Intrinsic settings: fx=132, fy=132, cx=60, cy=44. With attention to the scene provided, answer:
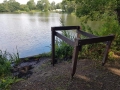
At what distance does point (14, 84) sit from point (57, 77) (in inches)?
35.8

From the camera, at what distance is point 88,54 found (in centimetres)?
411

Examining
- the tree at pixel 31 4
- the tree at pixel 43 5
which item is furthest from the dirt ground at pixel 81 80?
the tree at pixel 31 4

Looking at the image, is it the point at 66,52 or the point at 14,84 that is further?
the point at 66,52

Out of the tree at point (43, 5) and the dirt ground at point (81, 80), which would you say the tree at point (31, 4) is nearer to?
the tree at point (43, 5)

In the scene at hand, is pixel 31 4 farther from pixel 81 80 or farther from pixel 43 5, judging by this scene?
pixel 81 80

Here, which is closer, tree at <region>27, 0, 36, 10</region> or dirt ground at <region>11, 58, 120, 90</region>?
dirt ground at <region>11, 58, 120, 90</region>

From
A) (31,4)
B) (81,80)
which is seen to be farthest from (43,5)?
(81,80)

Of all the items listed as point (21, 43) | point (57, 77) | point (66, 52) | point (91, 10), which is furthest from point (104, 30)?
point (21, 43)

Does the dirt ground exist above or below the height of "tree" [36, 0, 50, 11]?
below

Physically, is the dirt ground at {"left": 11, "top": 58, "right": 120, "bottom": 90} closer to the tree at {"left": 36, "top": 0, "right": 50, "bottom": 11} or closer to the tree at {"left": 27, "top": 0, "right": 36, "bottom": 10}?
the tree at {"left": 36, "top": 0, "right": 50, "bottom": 11}

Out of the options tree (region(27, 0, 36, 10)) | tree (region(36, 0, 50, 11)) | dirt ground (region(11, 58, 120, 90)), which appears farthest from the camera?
tree (region(27, 0, 36, 10))

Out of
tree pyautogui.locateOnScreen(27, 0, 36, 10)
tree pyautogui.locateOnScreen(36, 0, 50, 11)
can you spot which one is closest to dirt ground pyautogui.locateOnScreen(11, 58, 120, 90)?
tree pyautogui.locateOnScreen(36, 0, 50, 11)

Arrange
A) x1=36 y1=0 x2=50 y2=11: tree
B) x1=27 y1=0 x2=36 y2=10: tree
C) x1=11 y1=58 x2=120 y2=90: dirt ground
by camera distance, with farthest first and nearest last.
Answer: x1=27 y1=0 x2=36 y2=10: tree → x1=36 y1=0 x2=50 y2=11: tree → x1=11 y1=58 x2=120 y2=90: dirt ground

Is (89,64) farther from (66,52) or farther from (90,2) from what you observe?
(90,2)
